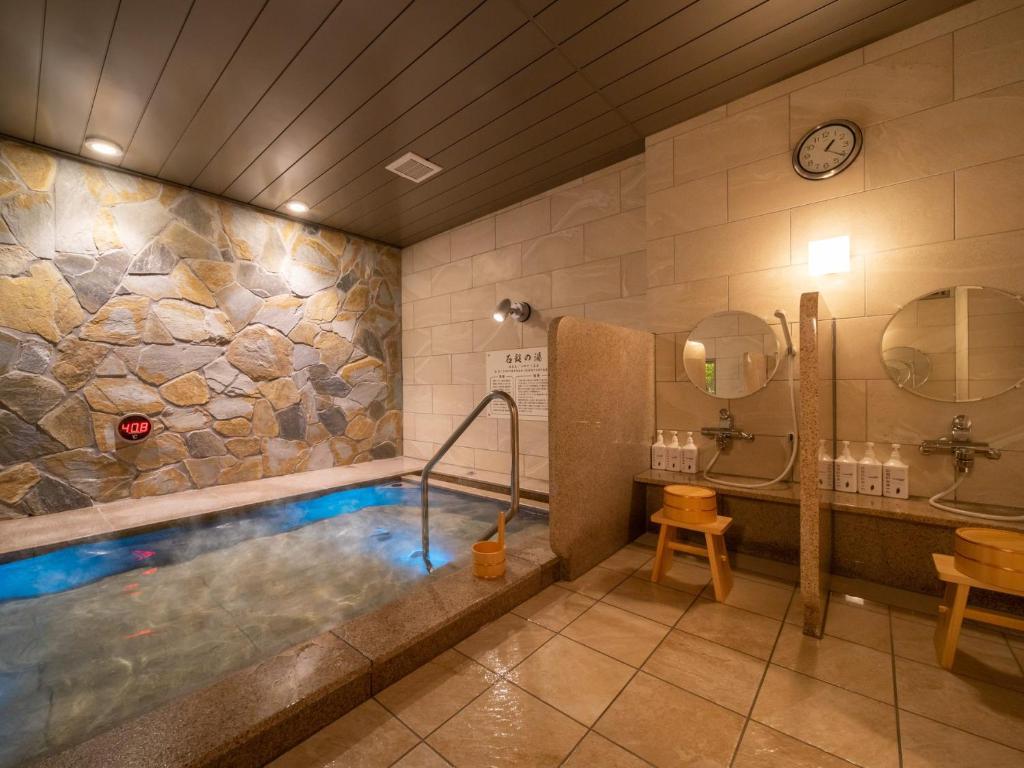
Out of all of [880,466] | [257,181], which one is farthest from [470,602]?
[257,181]

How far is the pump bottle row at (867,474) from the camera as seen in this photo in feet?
6.50

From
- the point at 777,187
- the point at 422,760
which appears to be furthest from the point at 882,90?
the point at 422,760

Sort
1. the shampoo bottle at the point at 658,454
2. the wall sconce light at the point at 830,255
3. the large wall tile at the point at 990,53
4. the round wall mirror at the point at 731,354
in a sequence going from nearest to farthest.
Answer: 1. the large wall tile at the point at 990,53
2. the wall sconce light at the point at 830,255
3. the round wall mirror at the point at 731,354
4. the shampoo bottle at the point at 658,454

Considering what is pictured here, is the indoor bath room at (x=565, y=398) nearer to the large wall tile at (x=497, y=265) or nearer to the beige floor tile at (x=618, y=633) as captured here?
the beige floor tile at (x=618, y=633)

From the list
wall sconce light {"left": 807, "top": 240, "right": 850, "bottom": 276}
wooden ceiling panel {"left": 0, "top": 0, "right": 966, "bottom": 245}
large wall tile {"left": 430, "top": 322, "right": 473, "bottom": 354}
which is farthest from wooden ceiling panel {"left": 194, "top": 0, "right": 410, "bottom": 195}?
wall sconce light {"left": 807, "top": 240, "right": 850, "bottom": 276}

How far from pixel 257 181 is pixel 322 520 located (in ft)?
9.16

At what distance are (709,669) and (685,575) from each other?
2.42ft

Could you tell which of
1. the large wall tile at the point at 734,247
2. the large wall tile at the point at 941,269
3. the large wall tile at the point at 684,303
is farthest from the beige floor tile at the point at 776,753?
the large wall tile at the point at 734,247

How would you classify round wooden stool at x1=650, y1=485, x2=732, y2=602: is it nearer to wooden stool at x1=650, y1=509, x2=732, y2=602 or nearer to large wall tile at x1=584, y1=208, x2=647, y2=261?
wooden stool at x1=650, y1=509, x2=732, y2=602

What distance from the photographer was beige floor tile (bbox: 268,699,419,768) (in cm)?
110

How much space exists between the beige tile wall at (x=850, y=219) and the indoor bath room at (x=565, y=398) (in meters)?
0.02

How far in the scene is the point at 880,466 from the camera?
2018 mm

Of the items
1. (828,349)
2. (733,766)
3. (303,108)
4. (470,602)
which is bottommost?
(733,766)

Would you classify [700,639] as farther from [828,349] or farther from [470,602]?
[828,349]
